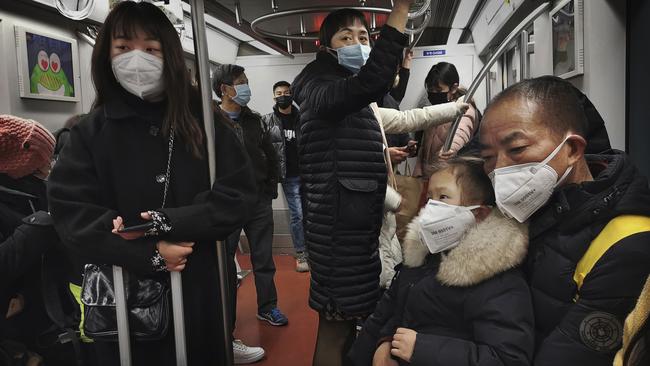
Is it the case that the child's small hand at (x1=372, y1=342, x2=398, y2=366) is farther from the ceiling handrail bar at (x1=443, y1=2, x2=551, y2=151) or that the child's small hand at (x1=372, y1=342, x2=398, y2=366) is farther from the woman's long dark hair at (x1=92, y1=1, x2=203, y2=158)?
the ceiling handrail bar at (x1=443, y1=2, x2=551, y2=151)

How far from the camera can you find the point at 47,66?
3.45 meters

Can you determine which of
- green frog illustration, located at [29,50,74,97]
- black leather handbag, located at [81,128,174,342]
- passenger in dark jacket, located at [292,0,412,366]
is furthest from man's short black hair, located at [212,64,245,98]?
black leather handbag, located at [81,128,174,342]

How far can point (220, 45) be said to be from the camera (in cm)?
552

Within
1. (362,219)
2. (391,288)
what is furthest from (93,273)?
(362,219)

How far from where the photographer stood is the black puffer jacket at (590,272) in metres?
0.90

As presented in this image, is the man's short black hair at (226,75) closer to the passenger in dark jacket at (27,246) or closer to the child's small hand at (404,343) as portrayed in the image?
the passenger in dark jacket at (27,246)

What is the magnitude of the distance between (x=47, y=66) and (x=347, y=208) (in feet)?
9.28

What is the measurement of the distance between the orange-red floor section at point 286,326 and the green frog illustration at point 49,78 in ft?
6.95

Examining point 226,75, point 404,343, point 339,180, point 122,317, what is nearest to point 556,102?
point 404,343

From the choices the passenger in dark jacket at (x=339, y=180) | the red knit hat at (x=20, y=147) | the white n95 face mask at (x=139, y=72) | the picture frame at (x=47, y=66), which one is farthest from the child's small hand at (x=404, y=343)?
the picture frame at (x=47, y=66)

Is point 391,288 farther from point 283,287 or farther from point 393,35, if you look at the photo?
point 283,287

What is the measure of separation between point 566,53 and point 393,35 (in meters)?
1.36

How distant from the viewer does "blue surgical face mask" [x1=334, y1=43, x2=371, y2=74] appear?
1.84 m

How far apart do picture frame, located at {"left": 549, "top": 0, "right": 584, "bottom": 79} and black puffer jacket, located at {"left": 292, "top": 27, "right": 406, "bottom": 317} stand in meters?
1.13
